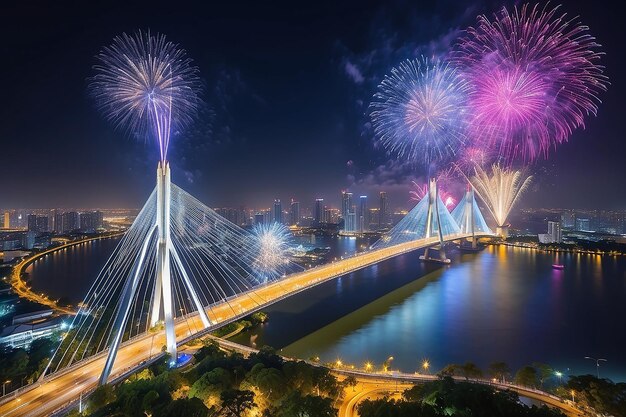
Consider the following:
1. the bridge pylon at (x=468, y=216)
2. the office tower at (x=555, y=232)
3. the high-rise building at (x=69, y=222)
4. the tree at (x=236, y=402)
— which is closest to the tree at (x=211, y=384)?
the tree at (x=236, y=402)

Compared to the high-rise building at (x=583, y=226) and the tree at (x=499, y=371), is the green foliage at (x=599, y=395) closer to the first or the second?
the tree at (x=499, y=371)

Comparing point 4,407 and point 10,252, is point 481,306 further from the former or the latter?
point 10,252

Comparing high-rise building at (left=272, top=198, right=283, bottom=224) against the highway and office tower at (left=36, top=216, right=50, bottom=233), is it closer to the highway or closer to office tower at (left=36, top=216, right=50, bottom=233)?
office tower at (left=36, top=216, right=50, bottom=233)

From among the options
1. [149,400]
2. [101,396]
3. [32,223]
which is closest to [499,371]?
[149,400]

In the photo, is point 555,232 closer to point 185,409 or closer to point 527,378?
point 527,378

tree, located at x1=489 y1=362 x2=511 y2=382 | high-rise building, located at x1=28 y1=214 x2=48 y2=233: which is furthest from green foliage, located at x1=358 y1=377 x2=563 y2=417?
high-rise building, located at x1=28 y1=214 x2=48 y2=233

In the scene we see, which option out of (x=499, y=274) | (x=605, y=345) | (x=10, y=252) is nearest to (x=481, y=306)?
(x=605, y=345)
